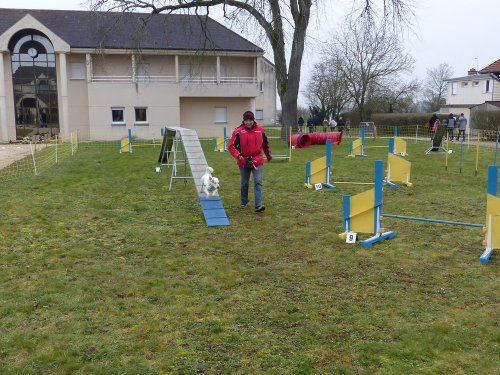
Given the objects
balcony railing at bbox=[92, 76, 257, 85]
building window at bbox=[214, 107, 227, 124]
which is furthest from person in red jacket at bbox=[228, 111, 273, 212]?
building window at bbox=[214, 107, 227, 124]

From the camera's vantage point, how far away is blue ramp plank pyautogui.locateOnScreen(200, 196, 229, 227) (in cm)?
802

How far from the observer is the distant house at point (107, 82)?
104 ft

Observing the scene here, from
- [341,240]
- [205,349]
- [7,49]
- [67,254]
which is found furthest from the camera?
[7,49]

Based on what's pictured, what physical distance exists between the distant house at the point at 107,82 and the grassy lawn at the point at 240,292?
2361cm

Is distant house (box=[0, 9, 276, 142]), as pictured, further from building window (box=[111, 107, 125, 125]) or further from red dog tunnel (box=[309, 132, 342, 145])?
red dog tunnel (box=[309, 132, 342, 145])

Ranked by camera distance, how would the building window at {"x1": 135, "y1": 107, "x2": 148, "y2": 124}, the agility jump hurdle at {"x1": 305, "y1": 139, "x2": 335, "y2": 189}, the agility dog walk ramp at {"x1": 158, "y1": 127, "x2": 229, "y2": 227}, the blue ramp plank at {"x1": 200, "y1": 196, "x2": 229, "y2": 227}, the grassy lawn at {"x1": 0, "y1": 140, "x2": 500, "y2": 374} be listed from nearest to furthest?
the grassy lawn at {"x1": 0, "y1": 140, "x2": 500, "y2": 374}, the blue ramp plank at {"x1": 200, "y1": 196, "x2": 229, "y2": 227}, the agility dog walk ramp at {"x1": 158, "y1": 127, "x2": 229, "y2": 227}, the agility jump hurdle at {"x1": 305, "y1": 139, "x2": 335, "y2": 189}, the building window at {"x1": 135, "y1": 107, "x2": 148, "y2": 124}

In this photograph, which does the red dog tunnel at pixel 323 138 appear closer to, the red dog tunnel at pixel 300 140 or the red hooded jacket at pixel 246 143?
the red dog tunnel at pixel 300 140

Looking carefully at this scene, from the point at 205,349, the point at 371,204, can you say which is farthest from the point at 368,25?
the point at 205,349

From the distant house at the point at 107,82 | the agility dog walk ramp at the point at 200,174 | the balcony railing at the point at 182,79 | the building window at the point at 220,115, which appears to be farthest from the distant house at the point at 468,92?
the agility dog walk ramp at the point at 200,174

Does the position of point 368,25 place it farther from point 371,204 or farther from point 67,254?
point 67,254

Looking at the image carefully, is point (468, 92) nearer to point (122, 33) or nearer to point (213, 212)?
point (122, 33)

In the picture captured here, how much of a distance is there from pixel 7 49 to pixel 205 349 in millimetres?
32052

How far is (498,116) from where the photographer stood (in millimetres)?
28031

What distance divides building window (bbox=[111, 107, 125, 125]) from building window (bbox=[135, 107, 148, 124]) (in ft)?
2.96
